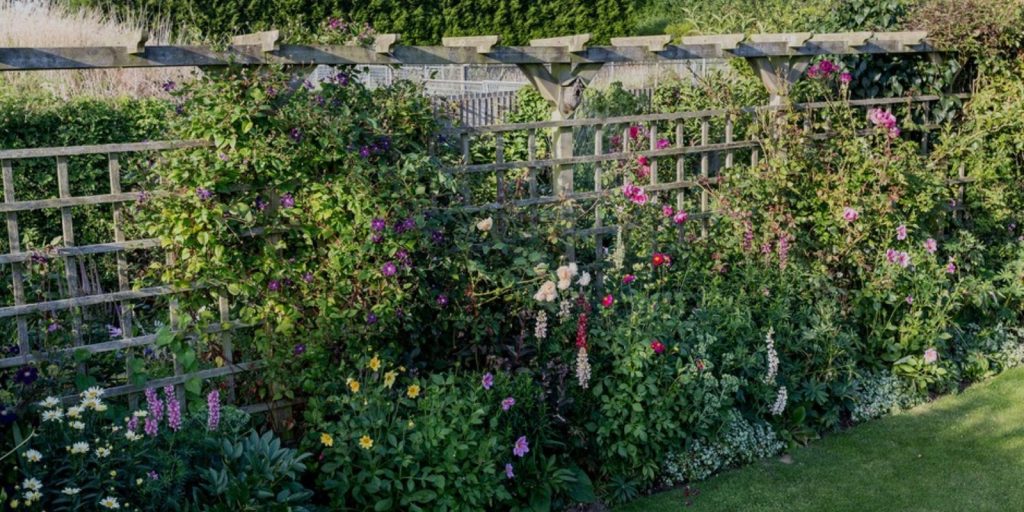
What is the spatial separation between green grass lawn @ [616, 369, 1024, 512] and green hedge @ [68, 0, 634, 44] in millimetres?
14509

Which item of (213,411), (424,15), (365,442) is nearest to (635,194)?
(365,442)

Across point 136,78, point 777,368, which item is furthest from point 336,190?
point 136,78

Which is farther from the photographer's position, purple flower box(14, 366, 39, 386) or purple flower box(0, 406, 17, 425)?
purple flower box(14, 366, 39, 386)

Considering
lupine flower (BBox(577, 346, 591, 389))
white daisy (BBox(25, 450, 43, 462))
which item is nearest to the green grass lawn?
lupine flower (BBox(577, 346, 591, 389))

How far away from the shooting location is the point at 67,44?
11.3 metres

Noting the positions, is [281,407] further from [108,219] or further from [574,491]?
[108,219]

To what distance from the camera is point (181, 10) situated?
725 inches

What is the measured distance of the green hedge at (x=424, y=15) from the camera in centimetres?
1855

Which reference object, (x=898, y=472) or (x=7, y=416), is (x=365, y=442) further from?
(x=898, y=472)

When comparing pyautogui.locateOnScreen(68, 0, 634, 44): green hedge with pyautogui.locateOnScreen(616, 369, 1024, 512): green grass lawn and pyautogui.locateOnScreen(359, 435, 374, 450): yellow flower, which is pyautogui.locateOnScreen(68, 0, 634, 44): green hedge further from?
pyautogui.locateOnScreen(359, 435, 374, 450): yellow flower

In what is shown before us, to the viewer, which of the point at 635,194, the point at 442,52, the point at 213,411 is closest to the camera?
the point at 213,411

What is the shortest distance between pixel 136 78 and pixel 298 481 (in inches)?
292

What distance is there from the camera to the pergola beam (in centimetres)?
357

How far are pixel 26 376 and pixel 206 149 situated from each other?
984 mm
